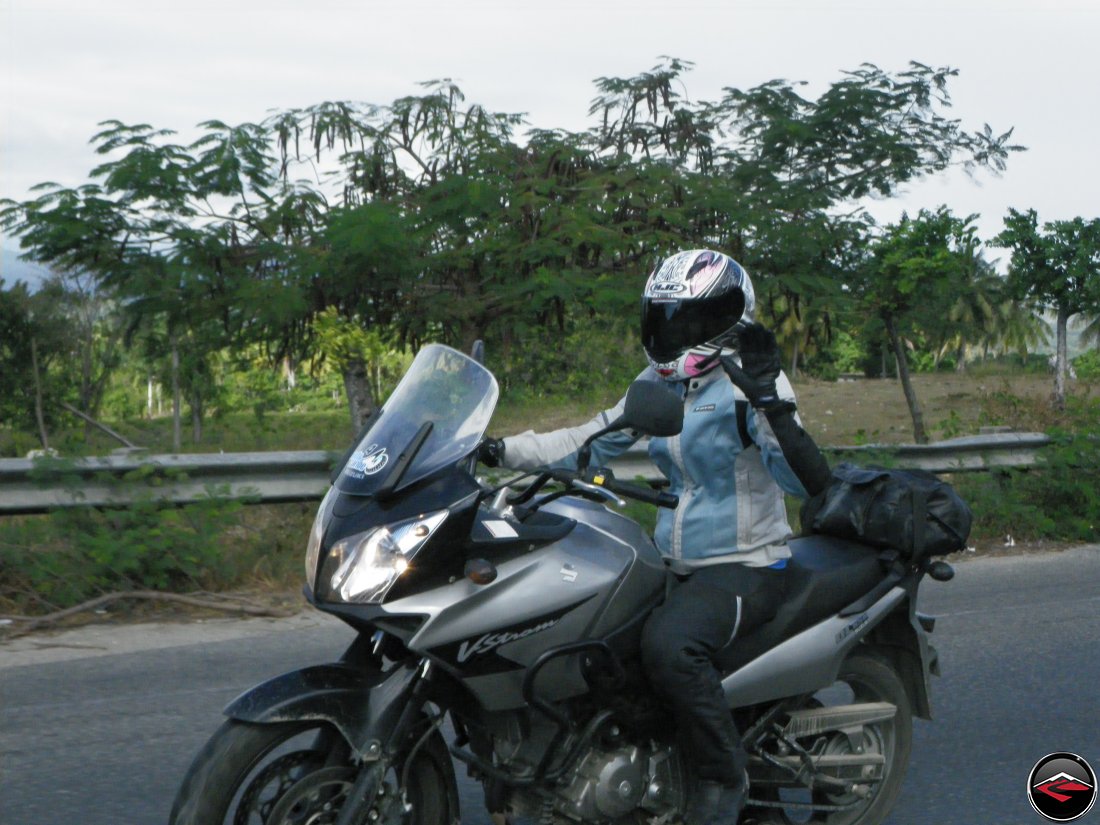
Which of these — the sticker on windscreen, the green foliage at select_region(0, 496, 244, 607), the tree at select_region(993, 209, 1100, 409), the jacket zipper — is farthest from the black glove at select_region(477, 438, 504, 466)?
the tree at select_region(993, 209, 1100, 409)

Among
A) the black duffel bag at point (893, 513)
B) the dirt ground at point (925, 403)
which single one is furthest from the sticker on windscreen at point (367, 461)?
the dirt ground at point (925, 403)

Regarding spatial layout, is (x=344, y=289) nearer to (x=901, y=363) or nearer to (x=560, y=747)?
(x=901, y=363)

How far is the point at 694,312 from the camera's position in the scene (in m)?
3.76

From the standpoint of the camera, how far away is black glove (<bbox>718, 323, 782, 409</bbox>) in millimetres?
3635

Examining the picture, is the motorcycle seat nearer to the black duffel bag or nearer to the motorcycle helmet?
the black duffel bag

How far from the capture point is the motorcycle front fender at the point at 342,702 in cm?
317

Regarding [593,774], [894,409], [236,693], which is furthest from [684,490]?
[894,409]

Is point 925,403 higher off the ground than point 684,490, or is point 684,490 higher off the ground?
point 684,490

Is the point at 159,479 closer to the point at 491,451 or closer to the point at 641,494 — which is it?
the point at 491,451

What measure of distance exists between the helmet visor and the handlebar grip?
504mm

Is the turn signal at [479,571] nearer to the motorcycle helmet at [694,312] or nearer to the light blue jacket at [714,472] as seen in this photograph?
the light blue jacket at [714,472]

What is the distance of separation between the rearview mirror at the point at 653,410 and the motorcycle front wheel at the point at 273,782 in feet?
3.31

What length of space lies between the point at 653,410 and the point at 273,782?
4.06 feet

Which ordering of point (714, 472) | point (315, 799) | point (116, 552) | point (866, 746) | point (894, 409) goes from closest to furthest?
point (315, 799)
point (714, 472)
point (866, 746)
point (116, 552)
point (894, 409)
